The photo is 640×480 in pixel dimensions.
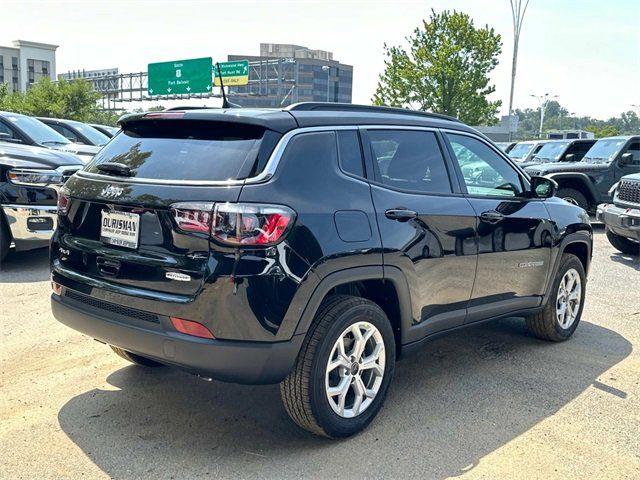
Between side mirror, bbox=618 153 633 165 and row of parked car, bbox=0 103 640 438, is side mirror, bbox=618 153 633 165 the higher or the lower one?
the higher one

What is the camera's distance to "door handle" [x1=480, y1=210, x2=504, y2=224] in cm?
428

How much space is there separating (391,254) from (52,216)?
4.93 metres

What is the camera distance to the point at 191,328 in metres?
2.98

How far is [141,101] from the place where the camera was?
50344 millimetres

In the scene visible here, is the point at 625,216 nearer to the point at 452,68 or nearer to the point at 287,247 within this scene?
the point at 287,247

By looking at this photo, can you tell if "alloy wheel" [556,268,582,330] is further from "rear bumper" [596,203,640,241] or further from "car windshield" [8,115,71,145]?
"car windshield" [8,115,71,145]

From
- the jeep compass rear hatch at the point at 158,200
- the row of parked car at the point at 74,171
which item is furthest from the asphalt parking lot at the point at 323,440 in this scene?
the row of parked car at the point at 74,171

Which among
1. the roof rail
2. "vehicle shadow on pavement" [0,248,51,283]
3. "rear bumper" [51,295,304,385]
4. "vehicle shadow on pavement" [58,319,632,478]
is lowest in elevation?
"vehicle shadow on pavement" [58,319,632,478]

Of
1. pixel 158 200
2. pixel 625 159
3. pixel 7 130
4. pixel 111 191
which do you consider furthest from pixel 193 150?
pixel 625 159

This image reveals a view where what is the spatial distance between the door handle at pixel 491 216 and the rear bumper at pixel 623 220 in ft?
17.4

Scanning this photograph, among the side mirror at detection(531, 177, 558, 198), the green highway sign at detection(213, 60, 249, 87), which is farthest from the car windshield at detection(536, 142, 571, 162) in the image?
the green highway sign at detection(213, 60, 249, 87)

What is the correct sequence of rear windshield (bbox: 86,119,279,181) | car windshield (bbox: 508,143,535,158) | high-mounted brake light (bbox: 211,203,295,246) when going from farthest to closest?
1. car windshield (bbox: 508,143,535,158)
2. rear windshield (bbox: 86,119,279,181)
3. high-mounted brake light (bbox: 211,203,295,246)

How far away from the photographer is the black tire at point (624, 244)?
9.65 meters

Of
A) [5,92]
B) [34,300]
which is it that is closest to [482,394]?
[34,300]
